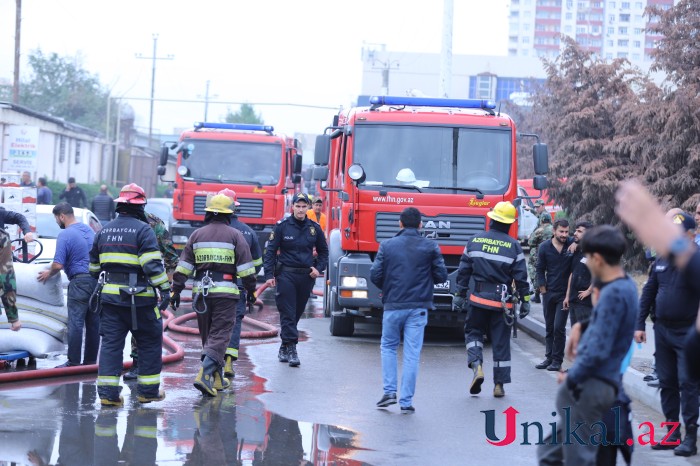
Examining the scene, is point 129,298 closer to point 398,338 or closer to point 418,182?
point 398,338

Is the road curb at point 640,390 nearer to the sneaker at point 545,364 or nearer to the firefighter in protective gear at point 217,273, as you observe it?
the sneaker at point 545,364

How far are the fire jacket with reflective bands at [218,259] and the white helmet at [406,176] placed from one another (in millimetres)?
4232

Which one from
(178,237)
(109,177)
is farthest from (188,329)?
(109,177)

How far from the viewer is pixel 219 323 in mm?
9812

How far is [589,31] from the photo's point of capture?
165375mm

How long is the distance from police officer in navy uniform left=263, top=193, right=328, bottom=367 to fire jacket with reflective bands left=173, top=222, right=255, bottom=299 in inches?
71.5

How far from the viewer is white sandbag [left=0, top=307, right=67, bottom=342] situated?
1076 cm

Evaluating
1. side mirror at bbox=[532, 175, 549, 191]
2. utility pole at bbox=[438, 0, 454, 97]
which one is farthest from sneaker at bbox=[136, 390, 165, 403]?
utility pole at bbox=[438, 0, 454, 97]

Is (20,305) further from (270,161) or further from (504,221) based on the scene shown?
(270,161)

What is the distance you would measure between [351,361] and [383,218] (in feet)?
6.92

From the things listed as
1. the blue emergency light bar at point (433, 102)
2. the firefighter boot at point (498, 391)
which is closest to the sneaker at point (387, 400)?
the firefighter boot at point (498, 391)

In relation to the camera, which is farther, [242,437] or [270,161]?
A: [270,161]

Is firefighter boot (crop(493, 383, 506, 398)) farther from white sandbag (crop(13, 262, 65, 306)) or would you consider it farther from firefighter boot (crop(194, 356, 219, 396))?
white sandbag (crop(13, 262, 65, 306))

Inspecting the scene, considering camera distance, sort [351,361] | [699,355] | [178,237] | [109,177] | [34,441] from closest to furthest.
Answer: [699,355]
[34,441]
[351,361]
[178,237]
[109,177]
